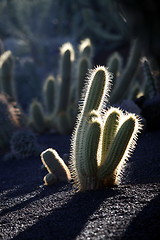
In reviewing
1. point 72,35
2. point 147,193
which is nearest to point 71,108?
point 147,193

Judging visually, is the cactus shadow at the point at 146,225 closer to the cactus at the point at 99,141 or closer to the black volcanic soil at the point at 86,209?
the black volcanic soil at the point at 86,209

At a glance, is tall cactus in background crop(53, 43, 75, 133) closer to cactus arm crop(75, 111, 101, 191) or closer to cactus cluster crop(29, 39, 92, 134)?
cactus cluster crop(29, 39, 92, 134)

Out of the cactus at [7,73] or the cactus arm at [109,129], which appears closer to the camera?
the cactus arm at [109,129]

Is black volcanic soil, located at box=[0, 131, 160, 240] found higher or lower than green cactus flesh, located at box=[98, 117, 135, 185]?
lower

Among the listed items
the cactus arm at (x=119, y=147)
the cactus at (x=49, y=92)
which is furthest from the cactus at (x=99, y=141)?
the cactus at (x=49, y=92)

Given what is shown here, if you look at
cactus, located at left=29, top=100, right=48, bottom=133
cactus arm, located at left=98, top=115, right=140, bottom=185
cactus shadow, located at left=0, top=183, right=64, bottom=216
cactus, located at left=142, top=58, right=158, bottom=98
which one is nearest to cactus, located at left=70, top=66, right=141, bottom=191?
cactus arm, located at left=98, top=115, right=140, bottom=185

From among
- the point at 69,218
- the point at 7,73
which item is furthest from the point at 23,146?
the point at 69,218
